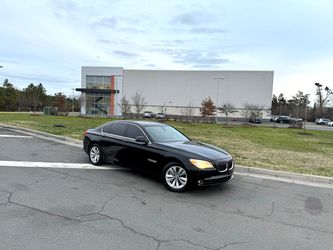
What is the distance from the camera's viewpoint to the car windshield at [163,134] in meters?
6.59

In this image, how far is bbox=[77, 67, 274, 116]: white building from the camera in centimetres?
6034

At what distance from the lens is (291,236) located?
12.6ft

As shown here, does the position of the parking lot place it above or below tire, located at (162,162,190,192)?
below

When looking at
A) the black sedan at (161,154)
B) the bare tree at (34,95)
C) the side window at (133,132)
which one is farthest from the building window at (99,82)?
the side window at (133,132)

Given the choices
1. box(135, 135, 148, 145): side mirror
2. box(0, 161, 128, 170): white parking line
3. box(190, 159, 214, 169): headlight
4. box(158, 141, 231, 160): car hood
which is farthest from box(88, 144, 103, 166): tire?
box(190, 159, 214, 169): headlight

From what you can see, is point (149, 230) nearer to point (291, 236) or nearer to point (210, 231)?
point (210, 231)

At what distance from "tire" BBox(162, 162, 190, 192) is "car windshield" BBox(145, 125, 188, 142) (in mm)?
955

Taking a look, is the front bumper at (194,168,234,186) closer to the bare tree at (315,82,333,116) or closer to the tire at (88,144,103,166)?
the tire at (88,144,103,166)

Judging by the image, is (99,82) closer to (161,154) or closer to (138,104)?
(138,104)

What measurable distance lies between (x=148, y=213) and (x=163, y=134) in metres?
2.81

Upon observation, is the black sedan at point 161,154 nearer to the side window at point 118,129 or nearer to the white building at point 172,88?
the side window at point 118,129

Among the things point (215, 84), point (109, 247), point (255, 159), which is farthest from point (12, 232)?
point (215, 84)

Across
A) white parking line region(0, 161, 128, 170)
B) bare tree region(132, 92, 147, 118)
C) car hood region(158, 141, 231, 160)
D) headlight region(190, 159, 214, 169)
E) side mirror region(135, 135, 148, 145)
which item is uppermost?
bare tree region(132, 92, 147, 118)

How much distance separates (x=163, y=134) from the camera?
22.7 ft
